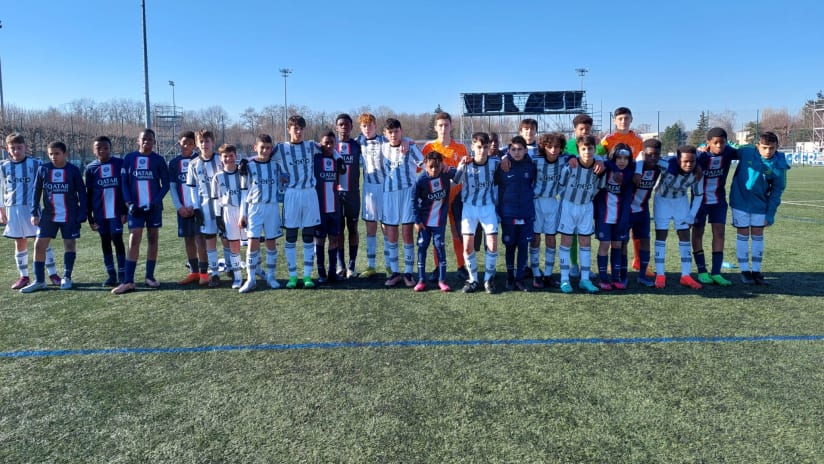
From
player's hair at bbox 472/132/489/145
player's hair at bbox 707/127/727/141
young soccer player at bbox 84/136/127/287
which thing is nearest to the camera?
player's hair at bbox 472/132/489/145

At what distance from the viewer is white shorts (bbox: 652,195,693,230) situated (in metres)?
5.78

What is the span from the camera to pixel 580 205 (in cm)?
561

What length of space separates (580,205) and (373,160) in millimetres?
2481

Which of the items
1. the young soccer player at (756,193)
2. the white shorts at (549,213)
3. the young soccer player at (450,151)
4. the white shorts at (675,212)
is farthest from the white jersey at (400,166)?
the young soccer player at (756,193)

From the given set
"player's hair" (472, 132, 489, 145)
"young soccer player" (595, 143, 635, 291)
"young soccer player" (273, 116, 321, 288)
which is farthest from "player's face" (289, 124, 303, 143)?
"young soccer player" (595, 143, 635, 291)

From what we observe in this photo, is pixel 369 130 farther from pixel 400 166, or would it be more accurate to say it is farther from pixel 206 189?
pixel 206 189

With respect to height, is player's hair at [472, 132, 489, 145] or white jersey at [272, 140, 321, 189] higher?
player's hair at [472, 132, 489, 145]

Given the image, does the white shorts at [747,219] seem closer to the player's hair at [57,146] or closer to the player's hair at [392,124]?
the player's hair at [392,124]

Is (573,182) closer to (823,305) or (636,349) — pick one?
(636,349)

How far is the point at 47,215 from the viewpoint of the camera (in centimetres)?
587

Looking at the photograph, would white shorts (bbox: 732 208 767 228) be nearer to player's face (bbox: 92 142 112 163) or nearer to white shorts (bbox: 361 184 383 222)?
white shorts (bbox: 361 184 383 222)

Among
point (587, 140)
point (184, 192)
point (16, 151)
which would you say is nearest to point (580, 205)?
point (587, 140)

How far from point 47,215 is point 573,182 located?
6.11 meters

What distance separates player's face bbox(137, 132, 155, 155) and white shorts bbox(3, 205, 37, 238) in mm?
1599
